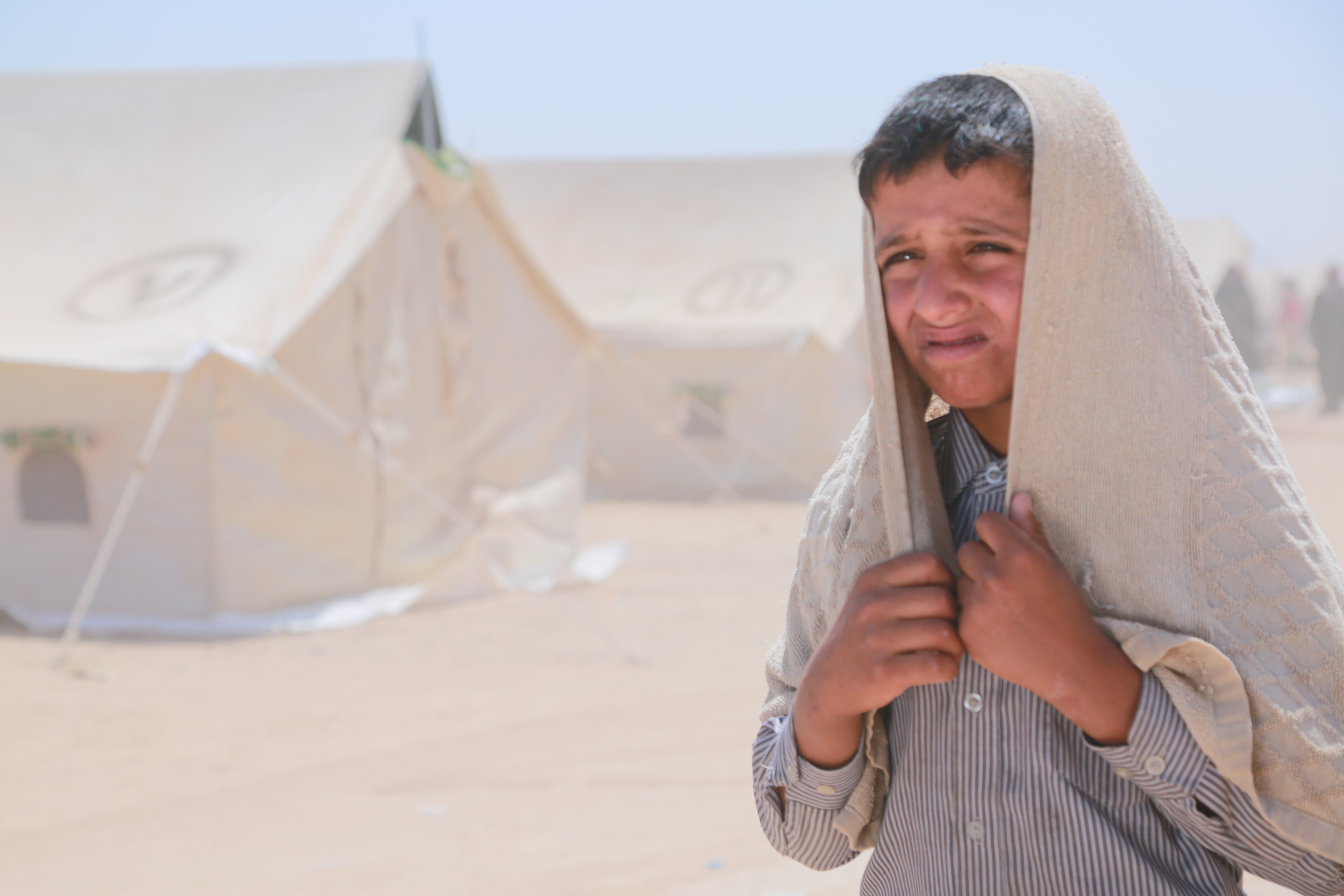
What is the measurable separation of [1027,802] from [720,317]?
11.7 metres

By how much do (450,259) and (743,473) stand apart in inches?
238

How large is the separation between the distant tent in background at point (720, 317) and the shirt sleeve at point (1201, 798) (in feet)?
33.2

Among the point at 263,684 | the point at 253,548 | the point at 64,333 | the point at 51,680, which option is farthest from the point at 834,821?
the point at 64,333

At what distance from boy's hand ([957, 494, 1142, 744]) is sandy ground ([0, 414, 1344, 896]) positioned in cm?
224

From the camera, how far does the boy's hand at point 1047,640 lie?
3.13ft

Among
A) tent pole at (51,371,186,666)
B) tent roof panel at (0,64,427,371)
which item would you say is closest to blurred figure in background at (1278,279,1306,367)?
tent roof panel at (0,64,427,371)

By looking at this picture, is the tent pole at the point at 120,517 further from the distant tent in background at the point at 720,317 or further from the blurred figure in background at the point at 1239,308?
the blurred figure in background at the point at 1239,308

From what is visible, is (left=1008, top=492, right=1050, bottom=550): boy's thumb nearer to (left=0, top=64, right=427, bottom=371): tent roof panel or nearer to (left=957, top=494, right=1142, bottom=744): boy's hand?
(left=957, top=494, right=1142, bottom=744): boy's hand

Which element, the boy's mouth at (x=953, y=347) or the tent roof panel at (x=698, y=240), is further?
the tent roof panel at (x=698, y=240)

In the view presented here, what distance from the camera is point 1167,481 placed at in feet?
3.24

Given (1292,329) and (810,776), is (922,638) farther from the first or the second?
(1292,329)

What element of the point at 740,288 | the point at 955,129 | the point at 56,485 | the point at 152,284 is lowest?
the point at 740,288

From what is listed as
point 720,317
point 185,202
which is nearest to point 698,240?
point 720,317

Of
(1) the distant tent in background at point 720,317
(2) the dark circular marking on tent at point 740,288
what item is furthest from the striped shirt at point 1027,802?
(2) the dark circular marking on tent at point 740,288
